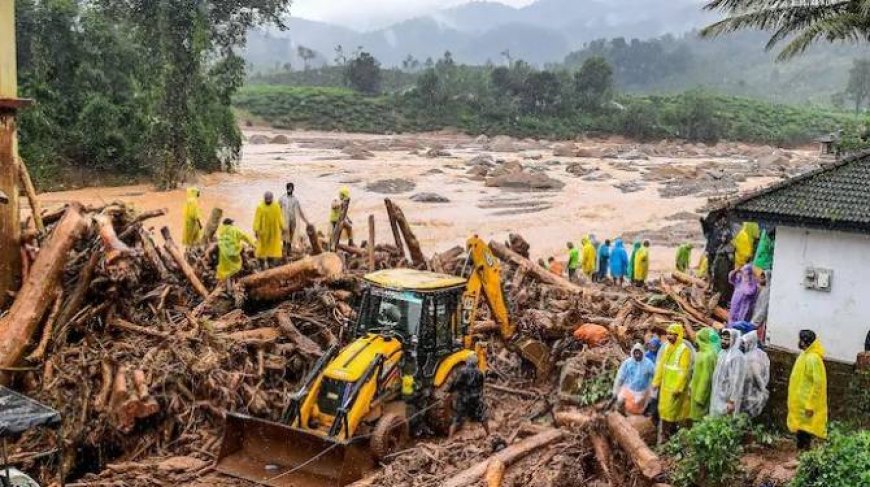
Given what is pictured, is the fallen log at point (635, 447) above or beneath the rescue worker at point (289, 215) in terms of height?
beneath

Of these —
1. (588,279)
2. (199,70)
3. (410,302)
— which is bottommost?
(588,279)

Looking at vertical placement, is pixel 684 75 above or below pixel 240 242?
above

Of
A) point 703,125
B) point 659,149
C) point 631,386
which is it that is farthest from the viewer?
point 703,125

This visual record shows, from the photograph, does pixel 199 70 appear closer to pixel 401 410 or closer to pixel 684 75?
pixel 401 410

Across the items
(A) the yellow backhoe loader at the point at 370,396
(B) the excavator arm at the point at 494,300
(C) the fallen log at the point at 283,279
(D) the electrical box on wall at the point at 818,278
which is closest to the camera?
(A) the yellow backhoe loader at the point at 370,396

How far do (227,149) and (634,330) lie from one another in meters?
36.9

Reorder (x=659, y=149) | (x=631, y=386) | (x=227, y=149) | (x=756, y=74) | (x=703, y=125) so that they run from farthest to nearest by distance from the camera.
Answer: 1. (x=756, y=74)
2. (x=703, y=125)
3. (x=659, y=149)
4. (x=227, y=149)
5. (x=631, y=386)

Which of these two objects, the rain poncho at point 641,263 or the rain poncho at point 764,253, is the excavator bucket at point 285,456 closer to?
the rain poncho at point 764,253

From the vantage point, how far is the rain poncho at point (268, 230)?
1488cm

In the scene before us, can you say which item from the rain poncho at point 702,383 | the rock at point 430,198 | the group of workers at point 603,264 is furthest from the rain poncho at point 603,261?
the rock at point 430,198

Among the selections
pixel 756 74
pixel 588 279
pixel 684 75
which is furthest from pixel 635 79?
pixel 588 279

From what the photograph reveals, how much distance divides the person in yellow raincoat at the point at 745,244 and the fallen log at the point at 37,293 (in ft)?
35.7

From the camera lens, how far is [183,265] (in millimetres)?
13953

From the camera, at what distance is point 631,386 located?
10297 millimetres
